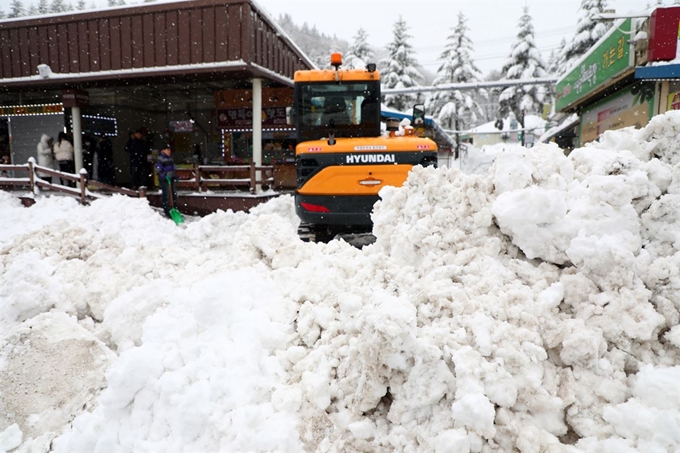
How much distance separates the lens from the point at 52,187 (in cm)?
1197

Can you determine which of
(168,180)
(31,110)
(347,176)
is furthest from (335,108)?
(31,110)

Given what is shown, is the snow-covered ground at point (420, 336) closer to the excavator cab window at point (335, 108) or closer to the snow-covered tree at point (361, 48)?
the excavator cab window at point (335, 108)

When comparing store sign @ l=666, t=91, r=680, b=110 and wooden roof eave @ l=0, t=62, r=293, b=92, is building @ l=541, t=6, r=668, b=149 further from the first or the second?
wooden roof eave @ l=0, t=62, r=293, b=92

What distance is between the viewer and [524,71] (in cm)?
3853

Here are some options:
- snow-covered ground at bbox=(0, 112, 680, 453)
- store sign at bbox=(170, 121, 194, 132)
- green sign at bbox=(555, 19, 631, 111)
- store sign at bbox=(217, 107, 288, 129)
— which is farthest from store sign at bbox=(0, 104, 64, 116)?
green sign at bbox=(555, 19, 631, 111)

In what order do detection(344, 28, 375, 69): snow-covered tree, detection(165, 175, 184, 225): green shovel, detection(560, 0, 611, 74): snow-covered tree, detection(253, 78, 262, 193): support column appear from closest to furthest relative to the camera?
detection(165, 175, 184, 225): green shovel
detection(253, 78, 262, 193): support column
detection(560, 0, 611, 74): snow-covered tree
detection(344, 28, 375, 69): snow-covered tree

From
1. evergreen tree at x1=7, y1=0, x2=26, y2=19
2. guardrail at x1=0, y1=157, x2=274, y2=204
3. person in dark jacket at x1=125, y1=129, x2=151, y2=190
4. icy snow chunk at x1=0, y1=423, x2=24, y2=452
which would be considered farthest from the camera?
evergreen tree at x1=7, y1=0, x2=26, y2=19

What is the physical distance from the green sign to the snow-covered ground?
856 cm

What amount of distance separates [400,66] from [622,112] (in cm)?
2970

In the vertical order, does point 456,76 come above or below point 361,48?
below

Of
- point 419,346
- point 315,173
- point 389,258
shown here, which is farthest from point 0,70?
point 419,346

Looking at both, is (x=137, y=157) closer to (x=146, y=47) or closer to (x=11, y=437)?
(x=146, y=47)

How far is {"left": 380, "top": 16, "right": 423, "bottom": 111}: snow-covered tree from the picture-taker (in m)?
38.5

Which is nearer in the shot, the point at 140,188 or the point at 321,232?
the point at 321,232
